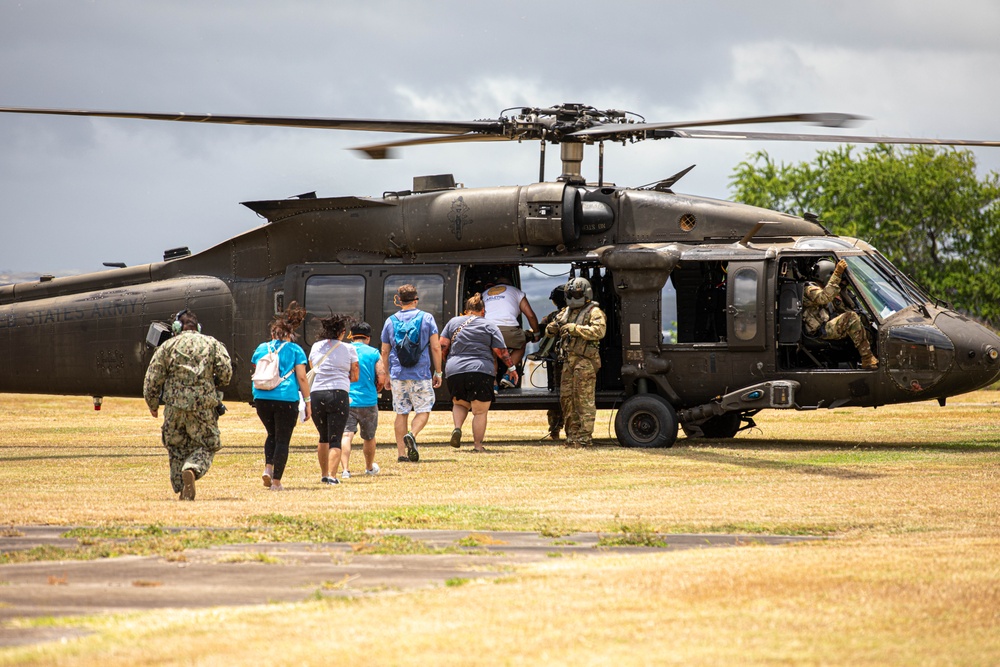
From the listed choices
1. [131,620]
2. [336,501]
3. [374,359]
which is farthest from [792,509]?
[131,620]

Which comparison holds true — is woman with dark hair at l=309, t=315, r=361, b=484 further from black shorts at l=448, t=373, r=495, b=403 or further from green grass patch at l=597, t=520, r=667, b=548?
green grass patch at l=597, t=520, r=667, b=548

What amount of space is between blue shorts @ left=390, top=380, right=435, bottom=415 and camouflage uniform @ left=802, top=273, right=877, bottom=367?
472 centimetres

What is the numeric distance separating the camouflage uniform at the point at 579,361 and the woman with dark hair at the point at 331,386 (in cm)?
411

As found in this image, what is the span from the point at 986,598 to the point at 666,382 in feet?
34.7

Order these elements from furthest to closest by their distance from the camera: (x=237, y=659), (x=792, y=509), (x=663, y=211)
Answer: (x=663, y=211) < (x=792, y=509) < (x=237, y=659)

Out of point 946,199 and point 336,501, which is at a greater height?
point 946,199

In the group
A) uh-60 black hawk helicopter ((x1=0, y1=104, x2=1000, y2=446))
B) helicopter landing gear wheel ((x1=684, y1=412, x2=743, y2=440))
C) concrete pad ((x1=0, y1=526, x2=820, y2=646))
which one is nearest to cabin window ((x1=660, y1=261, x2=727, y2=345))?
uh-60 black hawk helicopter ((x1=0, y1=104, x2=1000, y2=446))

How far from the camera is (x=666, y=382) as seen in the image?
56.9 ft

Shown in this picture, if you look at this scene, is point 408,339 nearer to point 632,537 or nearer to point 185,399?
point 185,399

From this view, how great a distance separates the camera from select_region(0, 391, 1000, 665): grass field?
5.89m

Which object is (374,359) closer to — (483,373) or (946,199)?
(483,373)

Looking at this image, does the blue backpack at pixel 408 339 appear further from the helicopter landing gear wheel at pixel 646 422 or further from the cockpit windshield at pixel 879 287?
the cockpit windshield at pixel 879 287

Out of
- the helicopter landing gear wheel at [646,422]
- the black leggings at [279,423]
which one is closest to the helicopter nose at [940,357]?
the helicopter landing gear wheel at [646,422]

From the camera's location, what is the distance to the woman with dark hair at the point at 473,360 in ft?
54.0
